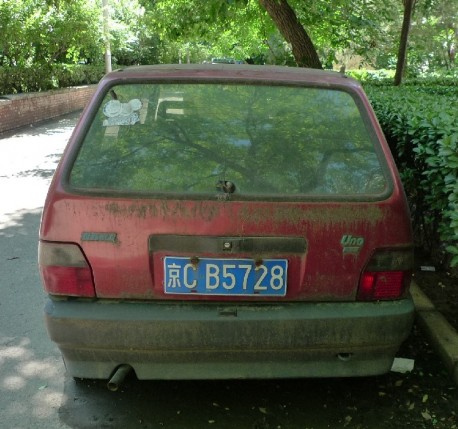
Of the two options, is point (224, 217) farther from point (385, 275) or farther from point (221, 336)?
point (385, 275)

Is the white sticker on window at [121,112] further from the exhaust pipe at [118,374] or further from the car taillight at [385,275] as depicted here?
the car taillight at [385,275]

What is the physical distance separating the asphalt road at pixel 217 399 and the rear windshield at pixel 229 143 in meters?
1.18

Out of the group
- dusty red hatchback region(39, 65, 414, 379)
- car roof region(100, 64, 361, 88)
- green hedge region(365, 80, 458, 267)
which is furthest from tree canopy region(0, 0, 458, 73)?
dusty red hatchback region(39, 65, 414, 379)

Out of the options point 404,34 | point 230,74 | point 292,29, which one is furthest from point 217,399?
point 404,34

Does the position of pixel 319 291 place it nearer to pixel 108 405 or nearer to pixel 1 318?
pixel 108 405

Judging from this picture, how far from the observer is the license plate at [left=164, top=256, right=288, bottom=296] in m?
2.46

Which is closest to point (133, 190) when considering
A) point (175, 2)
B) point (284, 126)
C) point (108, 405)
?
point (284, 126)

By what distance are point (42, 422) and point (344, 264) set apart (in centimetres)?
170

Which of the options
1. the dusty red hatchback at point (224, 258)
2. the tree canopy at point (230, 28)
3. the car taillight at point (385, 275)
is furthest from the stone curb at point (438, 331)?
the tree canopy at point (230, 28)

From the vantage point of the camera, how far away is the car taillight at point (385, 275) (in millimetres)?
2535

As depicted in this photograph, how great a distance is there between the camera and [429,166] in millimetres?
3969

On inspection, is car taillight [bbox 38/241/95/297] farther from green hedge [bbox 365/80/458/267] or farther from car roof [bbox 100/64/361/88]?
green hedge [bbox 365/80/458/267]

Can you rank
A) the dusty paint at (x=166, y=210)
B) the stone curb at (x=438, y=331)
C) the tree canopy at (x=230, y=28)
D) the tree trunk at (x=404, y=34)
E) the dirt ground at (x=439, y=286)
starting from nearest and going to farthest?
the dusty paint at (x=166, y=210)
the stone curb at (x=438, y=331)
the dirt ground at (x=439, y=286)
the tree canopy at (x=230, y=28)
the tree trunk at (x=404, y=34)

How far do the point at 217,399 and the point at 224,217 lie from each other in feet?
3.67
